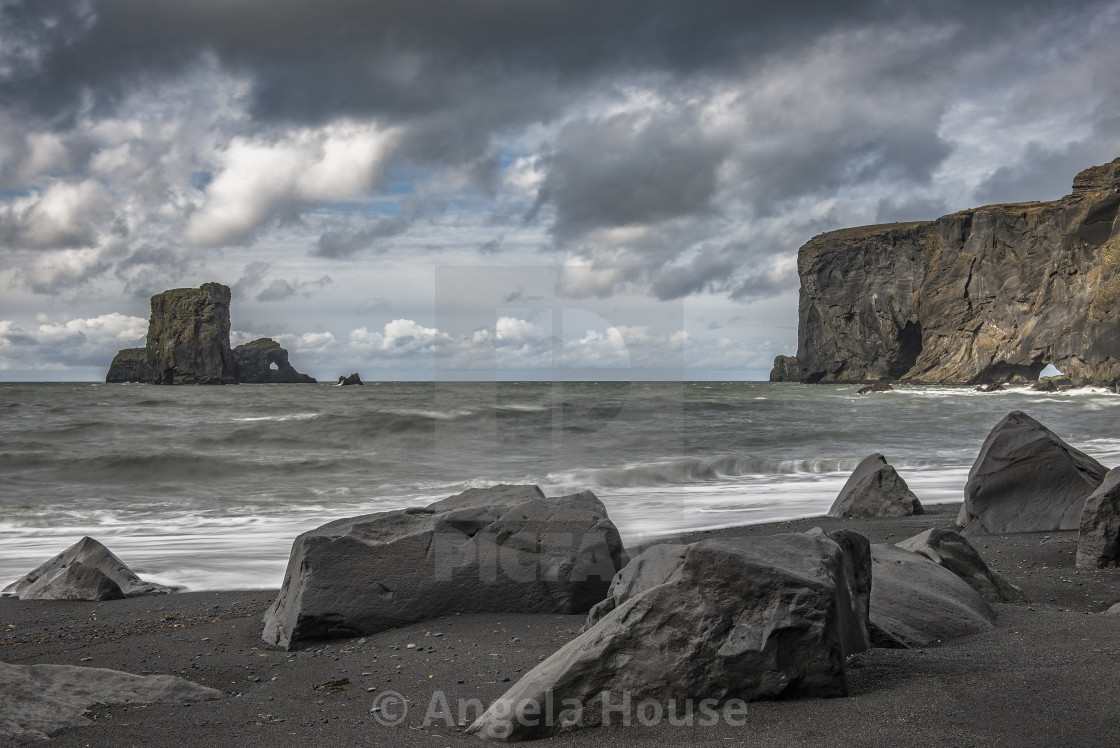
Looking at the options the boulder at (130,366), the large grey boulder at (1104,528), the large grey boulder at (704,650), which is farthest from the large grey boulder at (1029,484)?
the boulder at (130,366)

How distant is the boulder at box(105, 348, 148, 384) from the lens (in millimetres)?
79000

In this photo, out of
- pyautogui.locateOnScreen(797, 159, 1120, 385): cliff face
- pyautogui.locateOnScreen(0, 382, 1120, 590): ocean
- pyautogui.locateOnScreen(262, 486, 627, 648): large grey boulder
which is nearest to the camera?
pyautogui.locateOnScreen(262, 486, 627, 648): large grey boulder

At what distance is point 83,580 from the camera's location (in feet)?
15.3

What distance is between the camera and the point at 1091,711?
1.93 metres

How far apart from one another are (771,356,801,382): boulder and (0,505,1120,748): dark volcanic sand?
8507 cm

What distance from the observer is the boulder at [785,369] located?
86.1m

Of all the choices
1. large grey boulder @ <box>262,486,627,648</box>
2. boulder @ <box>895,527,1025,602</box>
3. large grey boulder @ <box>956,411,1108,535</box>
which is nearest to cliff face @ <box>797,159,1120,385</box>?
large grey boulder @ <box>956,411,1108,535</box>

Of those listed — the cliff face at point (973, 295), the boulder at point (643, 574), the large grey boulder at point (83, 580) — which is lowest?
the large grey boulder at point (83, 580)

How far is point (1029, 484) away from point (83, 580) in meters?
6.54

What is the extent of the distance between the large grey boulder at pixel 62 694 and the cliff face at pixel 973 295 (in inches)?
1741

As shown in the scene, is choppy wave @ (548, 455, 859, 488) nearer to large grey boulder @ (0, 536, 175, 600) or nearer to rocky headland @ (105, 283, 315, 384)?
large grey boulder @ (0, 536, 175, 600)

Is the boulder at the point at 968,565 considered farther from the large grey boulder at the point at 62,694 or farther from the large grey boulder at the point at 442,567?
the large grey boulder at the point at 62,694

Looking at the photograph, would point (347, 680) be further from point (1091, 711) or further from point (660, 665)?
point (1091, 711)

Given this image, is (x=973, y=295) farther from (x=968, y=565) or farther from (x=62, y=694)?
(x=62, y=694)
